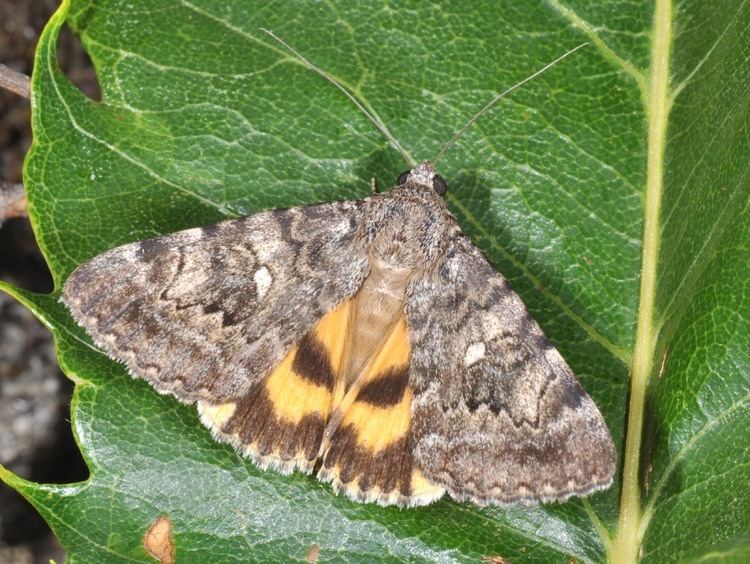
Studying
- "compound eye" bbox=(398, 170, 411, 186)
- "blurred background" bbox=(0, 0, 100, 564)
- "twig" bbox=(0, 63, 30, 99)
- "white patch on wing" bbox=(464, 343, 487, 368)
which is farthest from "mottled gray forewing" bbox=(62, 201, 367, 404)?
"blurred background" bbox=(0, 0, 100, 564)

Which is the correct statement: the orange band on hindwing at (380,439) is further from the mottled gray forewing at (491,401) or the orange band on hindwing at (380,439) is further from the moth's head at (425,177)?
the moth's head at (425,177)

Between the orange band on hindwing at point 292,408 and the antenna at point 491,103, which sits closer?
the orange band on hindwing at point 292,408

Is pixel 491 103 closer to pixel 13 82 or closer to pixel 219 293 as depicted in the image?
pixel 219 293

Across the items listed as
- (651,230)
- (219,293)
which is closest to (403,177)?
(219,293)

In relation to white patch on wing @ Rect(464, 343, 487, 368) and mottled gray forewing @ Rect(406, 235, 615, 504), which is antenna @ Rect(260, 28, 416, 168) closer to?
mottled gray forewing @ Rect(406, 235, 615, 504)

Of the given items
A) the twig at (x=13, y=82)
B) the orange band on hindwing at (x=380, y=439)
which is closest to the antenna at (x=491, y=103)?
the orange band on hindwing at (x=380, y=439)

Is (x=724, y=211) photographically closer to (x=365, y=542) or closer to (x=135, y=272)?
(x=365, y=542)
